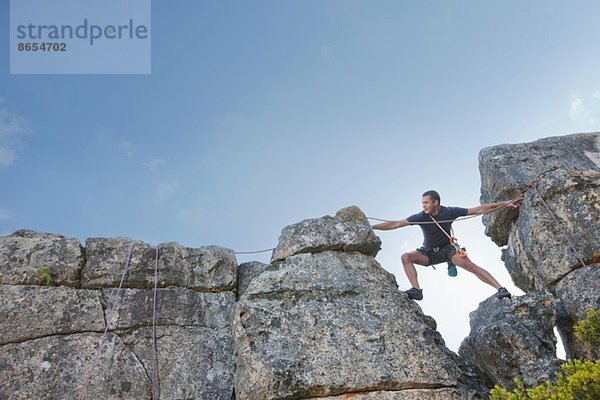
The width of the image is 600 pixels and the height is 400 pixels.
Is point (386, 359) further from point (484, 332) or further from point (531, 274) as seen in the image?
point (531, 274)

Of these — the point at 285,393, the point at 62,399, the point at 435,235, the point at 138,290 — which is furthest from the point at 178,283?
the point at 435,235

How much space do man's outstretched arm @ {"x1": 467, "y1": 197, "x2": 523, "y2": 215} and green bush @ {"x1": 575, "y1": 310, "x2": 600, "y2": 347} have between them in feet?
9.44

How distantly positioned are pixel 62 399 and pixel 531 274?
28.6 ft

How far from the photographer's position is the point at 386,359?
23.0 feet

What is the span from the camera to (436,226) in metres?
9.50

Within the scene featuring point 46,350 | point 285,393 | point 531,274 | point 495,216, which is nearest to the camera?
point 285,393

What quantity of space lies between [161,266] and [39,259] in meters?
2.19

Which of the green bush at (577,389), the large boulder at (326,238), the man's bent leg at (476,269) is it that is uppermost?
the large boulder at (326,238)

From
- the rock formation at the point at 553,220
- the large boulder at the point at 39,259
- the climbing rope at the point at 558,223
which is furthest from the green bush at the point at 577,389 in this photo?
the large boulder at the point at 39,259

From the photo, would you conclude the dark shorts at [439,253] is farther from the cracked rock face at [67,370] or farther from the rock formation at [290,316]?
the cracked rock face at [67,370]

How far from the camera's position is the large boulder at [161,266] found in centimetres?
877

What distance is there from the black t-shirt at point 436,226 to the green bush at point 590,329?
305 centimetres

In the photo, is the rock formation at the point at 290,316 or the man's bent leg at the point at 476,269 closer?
the rock formation at the point at 290,316

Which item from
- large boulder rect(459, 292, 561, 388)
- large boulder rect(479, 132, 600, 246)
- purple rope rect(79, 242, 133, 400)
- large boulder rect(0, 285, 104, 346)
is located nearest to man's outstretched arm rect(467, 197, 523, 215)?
large boulder rect(479, 132, 600, 246)
